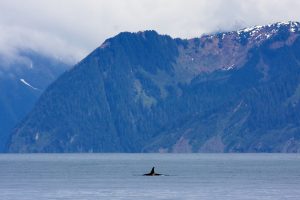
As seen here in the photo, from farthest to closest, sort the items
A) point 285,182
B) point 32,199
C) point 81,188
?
point 285,182
point 81,188
point 32,199

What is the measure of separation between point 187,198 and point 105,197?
12.4 m

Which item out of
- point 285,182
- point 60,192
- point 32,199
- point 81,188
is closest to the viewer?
point 32,199

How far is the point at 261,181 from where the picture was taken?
198375mm

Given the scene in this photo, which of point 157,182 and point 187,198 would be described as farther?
point 157,182

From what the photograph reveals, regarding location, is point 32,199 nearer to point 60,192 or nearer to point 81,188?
point 60,192

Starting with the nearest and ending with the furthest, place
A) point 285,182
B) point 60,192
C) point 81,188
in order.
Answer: point 60,192
point 81,188
point 285,182

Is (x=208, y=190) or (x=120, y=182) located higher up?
(x=120, y=182)

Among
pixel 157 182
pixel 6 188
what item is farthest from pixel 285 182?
pixel 6 188

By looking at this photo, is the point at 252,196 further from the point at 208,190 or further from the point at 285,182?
the point at 285,182

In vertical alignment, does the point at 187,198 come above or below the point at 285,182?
below

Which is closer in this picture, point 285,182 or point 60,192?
A: point 60,192

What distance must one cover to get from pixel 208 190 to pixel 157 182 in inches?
1080

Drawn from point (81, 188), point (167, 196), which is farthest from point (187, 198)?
point (81, 188)

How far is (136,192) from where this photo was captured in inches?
6462
